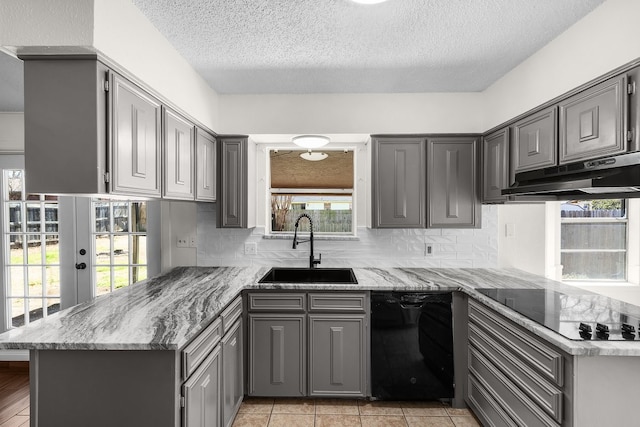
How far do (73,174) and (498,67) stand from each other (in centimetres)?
273

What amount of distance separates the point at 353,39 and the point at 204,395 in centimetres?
213

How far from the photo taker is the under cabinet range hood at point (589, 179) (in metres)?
1.30

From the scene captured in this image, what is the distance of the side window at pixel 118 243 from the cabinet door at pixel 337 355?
1.76m

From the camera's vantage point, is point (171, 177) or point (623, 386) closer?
point (623, 386)

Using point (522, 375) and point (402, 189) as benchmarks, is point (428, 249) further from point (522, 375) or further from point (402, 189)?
point (522, 375)

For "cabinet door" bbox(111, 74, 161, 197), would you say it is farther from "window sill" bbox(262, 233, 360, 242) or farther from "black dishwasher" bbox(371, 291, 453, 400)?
"black dishwasher" bbox(371, 291, 453, 400)

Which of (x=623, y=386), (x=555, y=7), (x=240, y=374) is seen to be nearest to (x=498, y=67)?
(x=555, y=7)

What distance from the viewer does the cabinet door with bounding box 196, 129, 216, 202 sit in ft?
8.14

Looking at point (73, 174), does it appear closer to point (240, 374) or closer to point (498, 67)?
point (240, 374)

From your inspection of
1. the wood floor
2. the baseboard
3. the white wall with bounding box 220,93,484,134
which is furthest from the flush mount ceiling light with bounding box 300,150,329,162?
the baseboard

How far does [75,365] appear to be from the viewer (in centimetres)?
134

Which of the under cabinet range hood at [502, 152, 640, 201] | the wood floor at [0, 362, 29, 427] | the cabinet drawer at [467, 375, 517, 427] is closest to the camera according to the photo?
the under cabinet range hood at [502, 152, 640, 201]

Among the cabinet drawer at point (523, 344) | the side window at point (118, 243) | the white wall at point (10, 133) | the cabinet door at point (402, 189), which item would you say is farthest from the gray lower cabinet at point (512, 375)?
the white wall at point (10, 133)

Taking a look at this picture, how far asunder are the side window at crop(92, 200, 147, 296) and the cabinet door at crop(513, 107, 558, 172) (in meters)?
3.11
